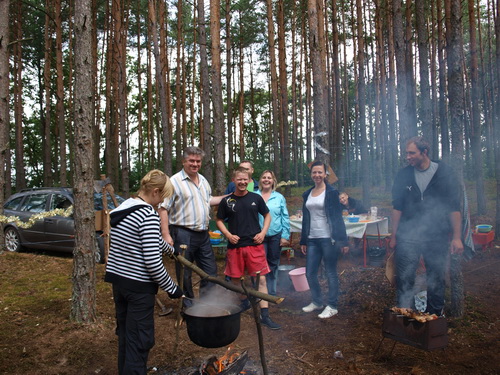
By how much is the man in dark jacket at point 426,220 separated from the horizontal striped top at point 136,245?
2.60 m

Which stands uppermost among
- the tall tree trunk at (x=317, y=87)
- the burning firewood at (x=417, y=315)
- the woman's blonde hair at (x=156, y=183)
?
A: the tall tree trunk at (x=317, y=87)

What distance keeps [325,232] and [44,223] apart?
22.7 ft

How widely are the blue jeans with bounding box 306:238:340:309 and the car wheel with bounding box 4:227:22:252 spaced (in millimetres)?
7675

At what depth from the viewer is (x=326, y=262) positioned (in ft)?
15.1

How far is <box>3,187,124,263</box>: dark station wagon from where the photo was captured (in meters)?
8.32

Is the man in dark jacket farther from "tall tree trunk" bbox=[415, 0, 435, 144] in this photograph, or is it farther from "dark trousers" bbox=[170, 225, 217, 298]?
"tall tree trunk" bbox=[415, 0, 435, 144]

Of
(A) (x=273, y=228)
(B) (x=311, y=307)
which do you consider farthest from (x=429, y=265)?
(A) (x=273, y=228)

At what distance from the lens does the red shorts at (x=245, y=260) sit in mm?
4227

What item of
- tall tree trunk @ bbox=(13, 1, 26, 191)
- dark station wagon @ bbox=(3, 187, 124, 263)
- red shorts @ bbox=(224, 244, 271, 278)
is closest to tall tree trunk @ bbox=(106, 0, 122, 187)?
tall tree trunk @ bbox=(13, 1, 26, 191)

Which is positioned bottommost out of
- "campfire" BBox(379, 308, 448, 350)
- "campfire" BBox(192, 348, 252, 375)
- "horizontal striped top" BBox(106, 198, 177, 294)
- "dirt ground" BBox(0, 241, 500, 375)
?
"dirt ground" BBox(0, 241, 500, 375)

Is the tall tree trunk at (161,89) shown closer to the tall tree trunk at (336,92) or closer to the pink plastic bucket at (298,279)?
the tall tree trunk at (336,92)

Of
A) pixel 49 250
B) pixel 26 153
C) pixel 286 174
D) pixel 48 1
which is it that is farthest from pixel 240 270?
pixel 26 153

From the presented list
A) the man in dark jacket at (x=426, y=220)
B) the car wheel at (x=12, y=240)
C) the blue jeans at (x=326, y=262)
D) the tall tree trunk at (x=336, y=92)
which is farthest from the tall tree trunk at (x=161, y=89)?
the man in dark jacket at (x=426, y=220)

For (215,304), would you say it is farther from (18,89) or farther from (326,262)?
(18,89)
